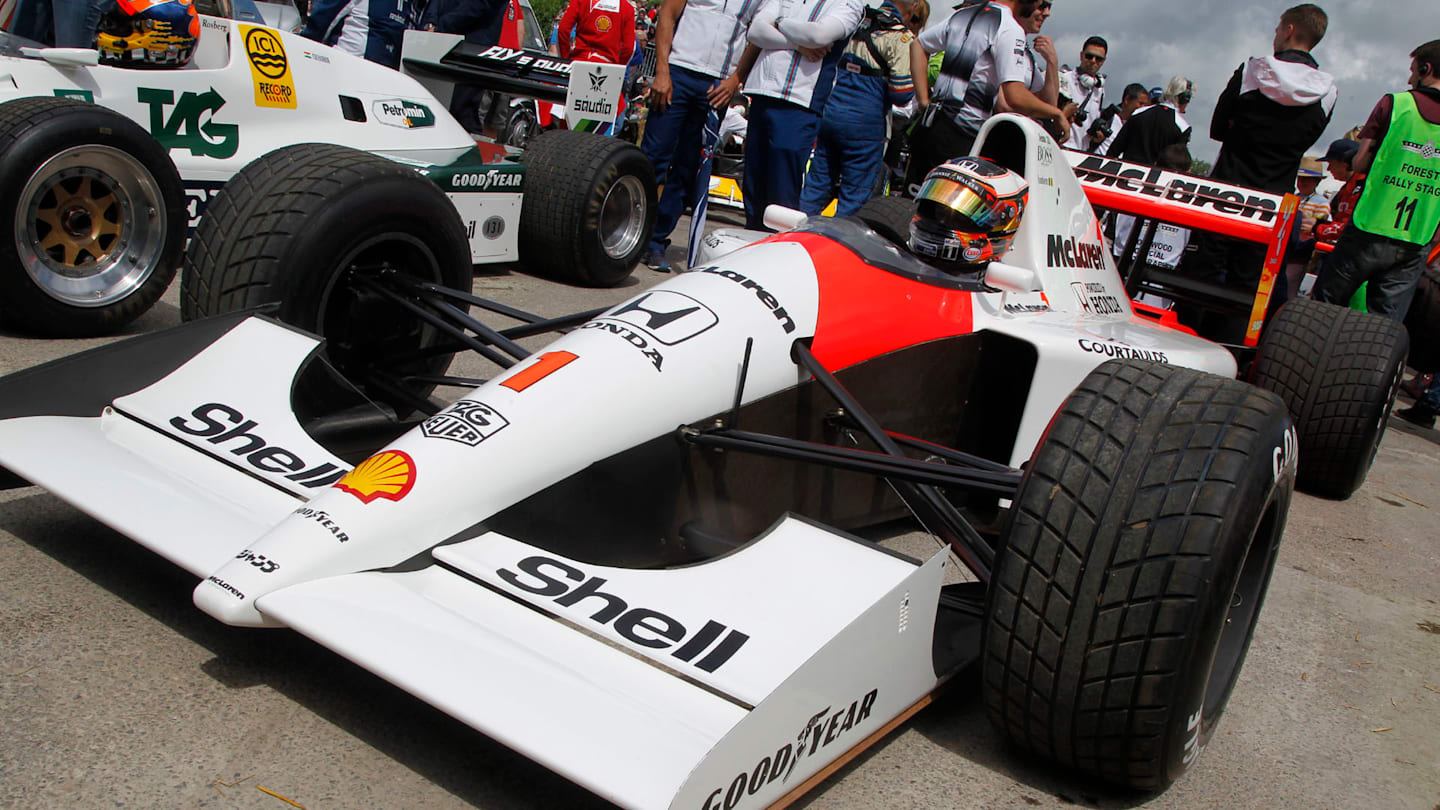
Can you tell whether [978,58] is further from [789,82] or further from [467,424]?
[467,424]

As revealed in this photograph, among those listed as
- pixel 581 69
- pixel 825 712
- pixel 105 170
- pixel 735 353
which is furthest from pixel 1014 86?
pixel 825 712

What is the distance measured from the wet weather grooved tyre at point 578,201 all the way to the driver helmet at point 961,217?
326 centimetres

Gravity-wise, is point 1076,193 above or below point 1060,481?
above

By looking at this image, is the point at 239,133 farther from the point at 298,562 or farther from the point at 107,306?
the point at 298,562

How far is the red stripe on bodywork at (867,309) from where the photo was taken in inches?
120

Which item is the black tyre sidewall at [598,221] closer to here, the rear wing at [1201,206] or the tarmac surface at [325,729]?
the rear wing at [1201,206]

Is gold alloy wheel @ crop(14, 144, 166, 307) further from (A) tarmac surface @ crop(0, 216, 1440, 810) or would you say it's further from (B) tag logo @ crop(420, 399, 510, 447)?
(B) tag logo @ crop(420, 399, 510, 447)

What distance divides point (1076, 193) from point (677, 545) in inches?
91.1

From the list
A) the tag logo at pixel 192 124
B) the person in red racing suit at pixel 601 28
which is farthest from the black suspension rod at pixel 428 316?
the person in red racing suit at pixel 601 28

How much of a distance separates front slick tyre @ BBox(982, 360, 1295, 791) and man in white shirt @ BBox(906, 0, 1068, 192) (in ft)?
13.2

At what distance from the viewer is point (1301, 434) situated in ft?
15.3

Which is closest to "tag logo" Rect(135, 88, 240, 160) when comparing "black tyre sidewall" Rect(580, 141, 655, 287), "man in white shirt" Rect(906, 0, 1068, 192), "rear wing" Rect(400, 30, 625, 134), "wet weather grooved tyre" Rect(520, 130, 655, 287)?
"wet weather grooved tyre" Rect(520, 130, 655, 287)

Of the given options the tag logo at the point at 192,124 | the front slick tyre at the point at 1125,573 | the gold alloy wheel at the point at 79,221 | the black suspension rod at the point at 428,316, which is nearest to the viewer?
the front slick tyre at the point at 1125,573

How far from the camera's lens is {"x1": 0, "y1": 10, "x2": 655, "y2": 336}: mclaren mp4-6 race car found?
13.1ft
